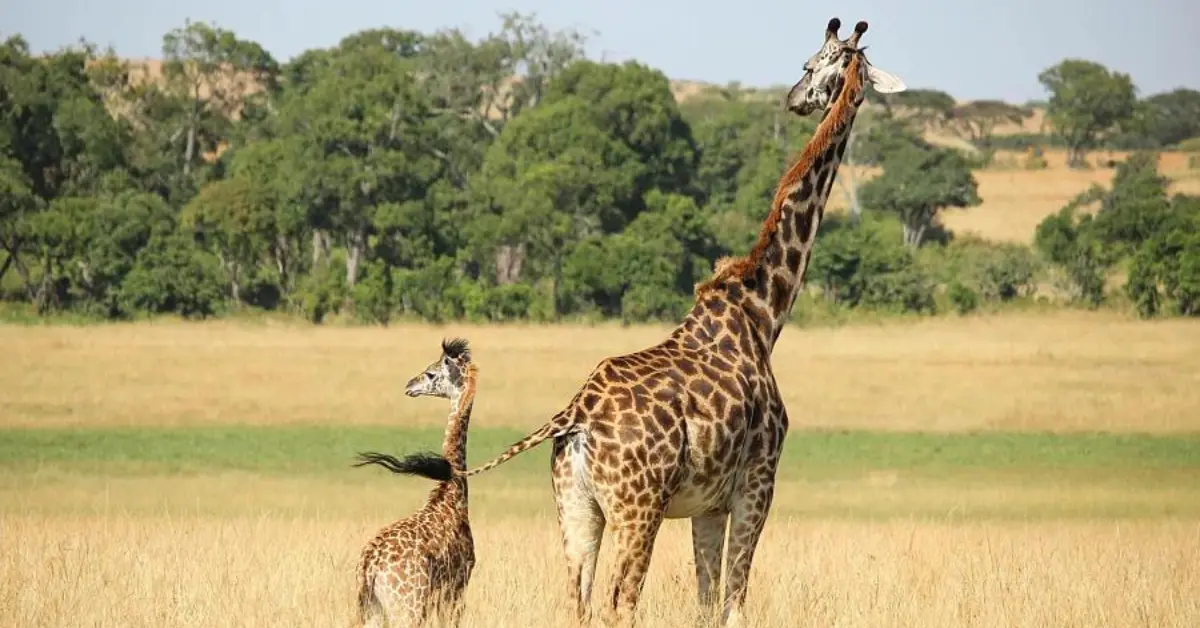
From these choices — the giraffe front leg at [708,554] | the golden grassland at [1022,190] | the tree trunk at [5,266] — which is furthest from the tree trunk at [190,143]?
the giraffe front leg at [708,554]

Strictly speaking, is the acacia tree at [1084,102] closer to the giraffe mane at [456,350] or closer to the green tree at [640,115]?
the green tree at [640,115]

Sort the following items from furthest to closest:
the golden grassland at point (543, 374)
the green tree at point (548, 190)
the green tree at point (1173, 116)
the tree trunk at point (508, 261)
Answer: the green tree at point (1173, 116), the tree trunk at point (508, 261), the green tree at point (548, 190), the golden grassland at point (543, 374)

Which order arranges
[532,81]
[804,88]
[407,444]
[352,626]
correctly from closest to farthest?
[352,626]
[804,88]
[407,444]
[532,81]

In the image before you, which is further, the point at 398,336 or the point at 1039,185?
the point at 1039,185

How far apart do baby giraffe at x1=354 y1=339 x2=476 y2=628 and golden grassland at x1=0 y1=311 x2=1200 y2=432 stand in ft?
65.7

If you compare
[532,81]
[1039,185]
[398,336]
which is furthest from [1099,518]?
[1039,185]

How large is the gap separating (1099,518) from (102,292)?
136 ft

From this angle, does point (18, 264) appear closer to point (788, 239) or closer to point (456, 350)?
point (456, 350)

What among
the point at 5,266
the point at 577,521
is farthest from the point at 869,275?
the point at 577,521

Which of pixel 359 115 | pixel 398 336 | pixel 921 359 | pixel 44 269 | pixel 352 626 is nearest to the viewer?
pixel 352 626

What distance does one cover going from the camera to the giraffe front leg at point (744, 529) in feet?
31.4

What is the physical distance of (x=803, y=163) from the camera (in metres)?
10.4

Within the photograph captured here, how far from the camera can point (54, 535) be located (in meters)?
14.3

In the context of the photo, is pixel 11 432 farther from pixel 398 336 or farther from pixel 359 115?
pixel 359 115
